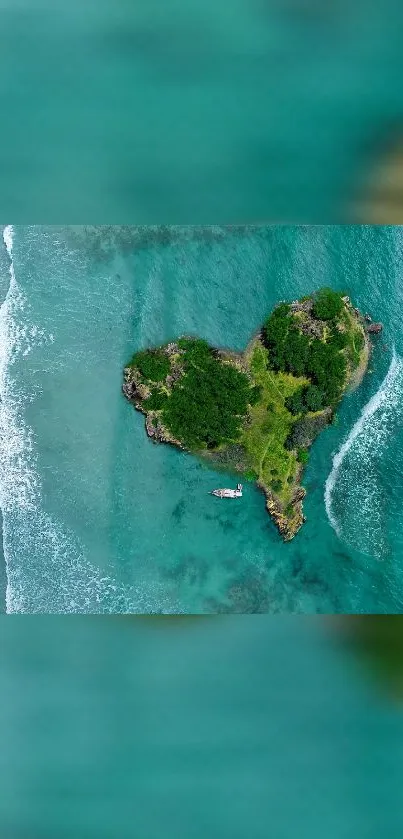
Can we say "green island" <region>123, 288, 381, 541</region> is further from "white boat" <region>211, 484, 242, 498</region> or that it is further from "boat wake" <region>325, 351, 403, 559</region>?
"boat wake" <region>325, 351, 403, 559</region>

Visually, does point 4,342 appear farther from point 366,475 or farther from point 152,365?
point 366,475

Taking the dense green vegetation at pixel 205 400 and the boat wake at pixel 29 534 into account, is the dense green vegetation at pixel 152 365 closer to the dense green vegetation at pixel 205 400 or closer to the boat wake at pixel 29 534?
the dense green vegetation at pixel 205 400

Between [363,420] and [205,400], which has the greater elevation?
[205,400]

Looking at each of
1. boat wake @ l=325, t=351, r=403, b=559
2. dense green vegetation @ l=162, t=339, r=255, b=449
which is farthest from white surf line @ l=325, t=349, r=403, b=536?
dense green vegetation @ l=162, t=339, r=255, b=449

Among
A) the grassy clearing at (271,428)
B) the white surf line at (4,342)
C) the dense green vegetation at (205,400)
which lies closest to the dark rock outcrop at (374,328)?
the grassy clearing at (271,428)

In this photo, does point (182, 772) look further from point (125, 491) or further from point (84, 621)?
point (125, 491)

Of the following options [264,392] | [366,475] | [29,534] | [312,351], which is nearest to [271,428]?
[264,392]
